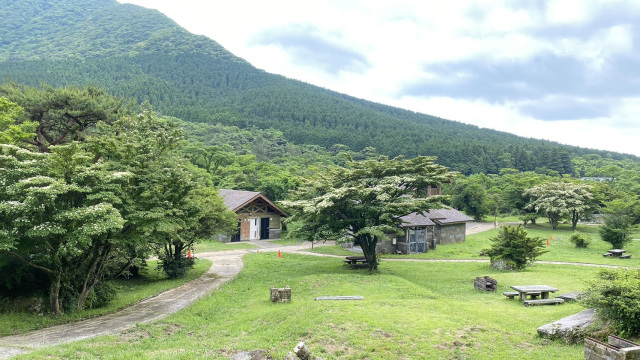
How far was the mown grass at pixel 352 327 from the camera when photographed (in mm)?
9203

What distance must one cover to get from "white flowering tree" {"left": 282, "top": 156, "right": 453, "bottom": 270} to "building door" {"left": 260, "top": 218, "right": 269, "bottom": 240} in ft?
60.6

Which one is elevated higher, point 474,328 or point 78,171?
point 78,171

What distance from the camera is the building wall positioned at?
123ft

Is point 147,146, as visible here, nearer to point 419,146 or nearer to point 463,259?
point 463,259

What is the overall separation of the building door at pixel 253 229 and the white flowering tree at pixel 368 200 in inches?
703

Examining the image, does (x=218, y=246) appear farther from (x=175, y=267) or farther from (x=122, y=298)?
(x=122, y=298)

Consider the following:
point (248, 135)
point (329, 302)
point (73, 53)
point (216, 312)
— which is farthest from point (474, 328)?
point (73, 53)

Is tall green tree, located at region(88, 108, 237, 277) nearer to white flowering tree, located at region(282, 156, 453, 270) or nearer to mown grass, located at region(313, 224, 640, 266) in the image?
white flowering tree, located at region(282, 156, 453, 270)

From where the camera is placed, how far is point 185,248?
893 inches

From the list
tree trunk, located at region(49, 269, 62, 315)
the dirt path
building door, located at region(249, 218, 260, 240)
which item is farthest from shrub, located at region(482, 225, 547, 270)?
building door, located at region(249, 218, 260, 240)

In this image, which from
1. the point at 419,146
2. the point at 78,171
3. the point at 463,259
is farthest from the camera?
the point at 419,146

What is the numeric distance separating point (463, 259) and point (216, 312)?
2146 cm

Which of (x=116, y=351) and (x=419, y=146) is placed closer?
(x=116, y=351)

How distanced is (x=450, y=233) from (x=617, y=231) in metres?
13.6
